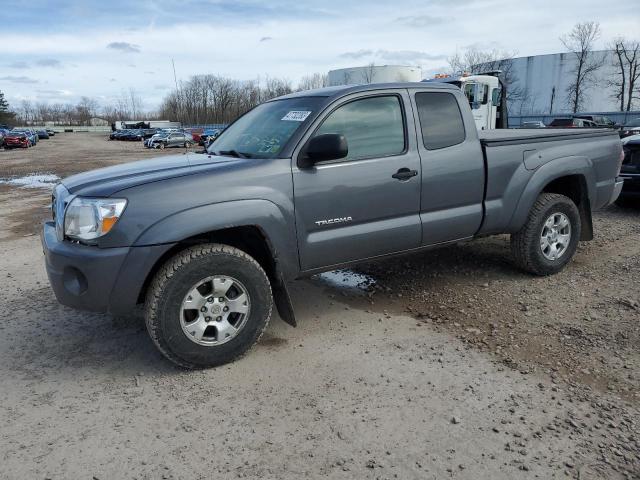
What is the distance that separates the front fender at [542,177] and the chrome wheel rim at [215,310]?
9.00 feet

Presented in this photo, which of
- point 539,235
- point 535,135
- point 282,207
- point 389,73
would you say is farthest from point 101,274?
point 389,73

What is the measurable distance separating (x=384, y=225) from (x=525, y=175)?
5.46 ft

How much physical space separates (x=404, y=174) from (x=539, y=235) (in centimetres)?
180

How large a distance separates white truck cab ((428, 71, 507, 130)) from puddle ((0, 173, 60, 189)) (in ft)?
38.0

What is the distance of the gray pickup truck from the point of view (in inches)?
127

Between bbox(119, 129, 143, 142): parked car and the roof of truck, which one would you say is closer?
the roof of truck

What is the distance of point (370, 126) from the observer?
4.05m

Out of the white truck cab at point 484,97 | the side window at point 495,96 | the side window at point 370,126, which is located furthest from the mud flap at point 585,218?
the side window at point 495,96

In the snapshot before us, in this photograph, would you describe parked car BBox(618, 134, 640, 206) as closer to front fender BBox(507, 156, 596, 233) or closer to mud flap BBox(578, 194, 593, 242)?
mud flap BBox(578, 194, 593, 242)

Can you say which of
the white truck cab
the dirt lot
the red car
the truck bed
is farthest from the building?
the red car

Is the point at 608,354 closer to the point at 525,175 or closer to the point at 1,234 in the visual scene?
the point at 525,175

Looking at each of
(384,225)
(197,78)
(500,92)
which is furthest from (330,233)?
(197,78)

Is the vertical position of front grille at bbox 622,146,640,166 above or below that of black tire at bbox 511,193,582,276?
above

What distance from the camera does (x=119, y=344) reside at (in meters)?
3.94
